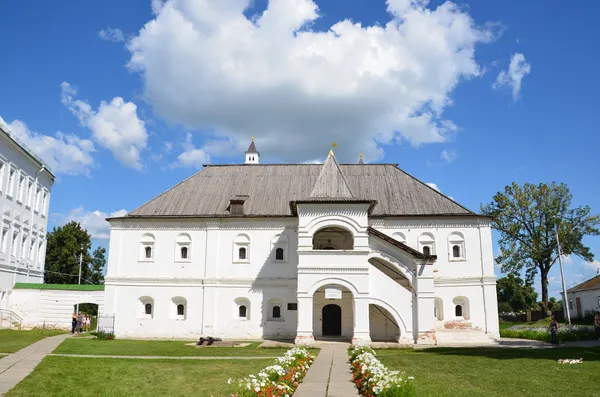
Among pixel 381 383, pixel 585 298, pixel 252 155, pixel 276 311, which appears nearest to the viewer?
pixel 381 383

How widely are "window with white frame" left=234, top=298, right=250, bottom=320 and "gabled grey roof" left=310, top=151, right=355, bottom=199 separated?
9035 millimetres

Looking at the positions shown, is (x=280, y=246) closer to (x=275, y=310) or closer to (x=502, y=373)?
(x=275, y=310)

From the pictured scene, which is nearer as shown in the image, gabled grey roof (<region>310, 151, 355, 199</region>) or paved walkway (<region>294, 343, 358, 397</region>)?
paved walkway (<region>294, 343, 358, 397</region>)

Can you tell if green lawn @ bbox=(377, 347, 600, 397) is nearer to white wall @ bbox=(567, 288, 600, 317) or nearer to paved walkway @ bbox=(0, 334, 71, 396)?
paved walkway @ bbox=(0, 334, 71, 396)

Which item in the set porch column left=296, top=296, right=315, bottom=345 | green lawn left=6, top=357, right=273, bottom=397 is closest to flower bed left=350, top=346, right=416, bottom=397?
green lawn left=6, top=357, right=273, bottom=397

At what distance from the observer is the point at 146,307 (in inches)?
1277

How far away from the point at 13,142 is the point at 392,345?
30206 millimetres

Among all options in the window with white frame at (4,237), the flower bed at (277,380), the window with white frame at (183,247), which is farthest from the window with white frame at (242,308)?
the window with white frame at (4,237)

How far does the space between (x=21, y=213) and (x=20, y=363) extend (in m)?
25.1

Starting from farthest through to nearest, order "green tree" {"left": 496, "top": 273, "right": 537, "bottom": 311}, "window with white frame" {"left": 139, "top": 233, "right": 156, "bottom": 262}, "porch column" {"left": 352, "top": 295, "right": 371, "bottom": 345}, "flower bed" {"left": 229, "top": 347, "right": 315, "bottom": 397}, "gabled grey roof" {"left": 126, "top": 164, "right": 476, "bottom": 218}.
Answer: "green tree" {"left": 496, "top": 273, "right": 537, "bottom": 311}, "window with white frame" {"left": 139, "top": 233, "right": 156, "bottom": 262}, "gabled grey roof" {"left": 126, "top": 164, "right": 476, "bottom": 218}, "porch column" {"left": 352, "top": 295, "right": 371, "bottom": 345}, "flower bed" {"left": 229, "top": 347, "right": 315, "bottom": 397}

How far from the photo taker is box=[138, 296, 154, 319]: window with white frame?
105 ft

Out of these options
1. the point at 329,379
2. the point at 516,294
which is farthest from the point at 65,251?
the point at 516,294

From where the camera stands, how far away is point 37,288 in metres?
34.6

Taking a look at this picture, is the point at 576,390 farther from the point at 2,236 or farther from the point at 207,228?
the point at 2,236
